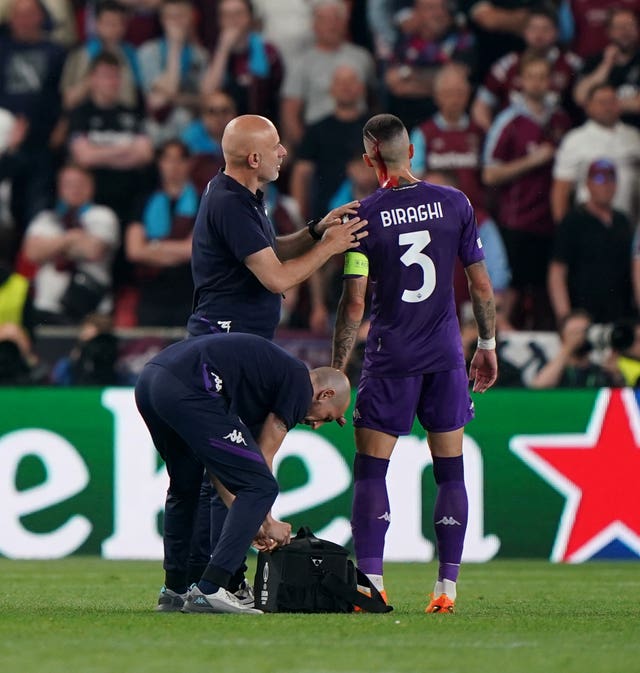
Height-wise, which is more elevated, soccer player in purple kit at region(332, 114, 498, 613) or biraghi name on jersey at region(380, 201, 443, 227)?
biraghi name on jersey at region(380, 201, 443, 227)

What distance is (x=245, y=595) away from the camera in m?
7.25

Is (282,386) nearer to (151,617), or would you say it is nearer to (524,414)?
(151,617)

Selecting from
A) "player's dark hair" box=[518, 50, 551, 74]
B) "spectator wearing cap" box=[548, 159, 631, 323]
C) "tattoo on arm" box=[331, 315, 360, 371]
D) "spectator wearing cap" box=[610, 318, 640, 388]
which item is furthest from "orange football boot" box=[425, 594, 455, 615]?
"player's dark hair" box=[518, 50, 551, 74]

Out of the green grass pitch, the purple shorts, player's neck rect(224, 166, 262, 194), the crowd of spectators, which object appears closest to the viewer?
the green grass pitch

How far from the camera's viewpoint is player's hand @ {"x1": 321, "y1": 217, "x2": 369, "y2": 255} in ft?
23.2

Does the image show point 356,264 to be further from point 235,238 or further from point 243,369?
point 243,369

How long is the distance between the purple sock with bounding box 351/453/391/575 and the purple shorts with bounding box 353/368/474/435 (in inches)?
7.3

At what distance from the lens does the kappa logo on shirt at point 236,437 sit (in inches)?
258

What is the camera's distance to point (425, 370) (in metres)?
7.21

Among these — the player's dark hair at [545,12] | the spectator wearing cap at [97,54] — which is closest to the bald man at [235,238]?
the spectator wearing cap at [97,54]

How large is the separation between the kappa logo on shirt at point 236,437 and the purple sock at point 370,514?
2.92ft

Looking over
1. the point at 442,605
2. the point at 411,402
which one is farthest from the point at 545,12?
the point at 442,605

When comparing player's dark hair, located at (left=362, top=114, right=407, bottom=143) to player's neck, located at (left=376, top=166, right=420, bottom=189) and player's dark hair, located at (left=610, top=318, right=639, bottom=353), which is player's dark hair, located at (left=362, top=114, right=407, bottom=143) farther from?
player's dark hair, located at (left=610, top=318, right=639, bottom=353)

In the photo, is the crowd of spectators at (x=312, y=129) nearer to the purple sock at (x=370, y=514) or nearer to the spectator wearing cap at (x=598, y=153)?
the spectator wearing cap at (x=598, y=153)
